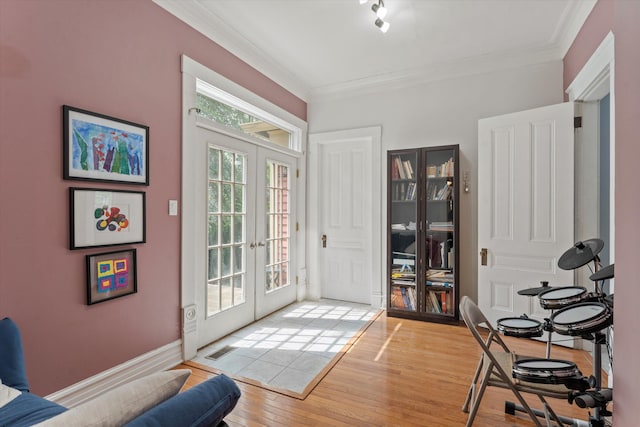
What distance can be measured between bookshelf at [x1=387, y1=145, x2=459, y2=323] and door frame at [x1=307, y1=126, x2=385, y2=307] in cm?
31

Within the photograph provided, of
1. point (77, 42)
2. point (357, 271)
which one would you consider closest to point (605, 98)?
point (357, 271)

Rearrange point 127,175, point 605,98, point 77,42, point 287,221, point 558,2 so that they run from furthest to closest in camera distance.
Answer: point 287,221, point 605,98, point 558,2, point 127,175, point 77,42

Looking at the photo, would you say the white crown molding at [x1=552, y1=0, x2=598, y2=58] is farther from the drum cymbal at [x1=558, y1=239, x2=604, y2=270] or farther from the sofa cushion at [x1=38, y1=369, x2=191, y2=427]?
the sofa cushion at [x1=38, y1=369, x2=191, y2=427]

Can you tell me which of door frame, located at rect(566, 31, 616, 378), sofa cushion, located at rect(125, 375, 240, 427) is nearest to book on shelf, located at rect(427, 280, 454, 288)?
door frame, located at rect(566, 31, 616, 378)

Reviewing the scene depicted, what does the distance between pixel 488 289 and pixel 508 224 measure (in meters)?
0.69

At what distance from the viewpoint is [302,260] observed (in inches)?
172

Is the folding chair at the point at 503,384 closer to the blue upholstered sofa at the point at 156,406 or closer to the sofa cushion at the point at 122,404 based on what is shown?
the blue upholstered sofa at the point at 156,406

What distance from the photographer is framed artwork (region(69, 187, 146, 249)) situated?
1.90 m

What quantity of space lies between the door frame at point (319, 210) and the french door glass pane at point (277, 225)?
0.40 meters

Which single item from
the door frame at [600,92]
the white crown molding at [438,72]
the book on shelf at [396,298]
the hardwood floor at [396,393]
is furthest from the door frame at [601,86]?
the book on shelf at [396,298]

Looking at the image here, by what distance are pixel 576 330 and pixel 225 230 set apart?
271 cm

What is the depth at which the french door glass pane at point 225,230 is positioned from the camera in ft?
9.69

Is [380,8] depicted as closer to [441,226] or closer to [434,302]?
[441,226]

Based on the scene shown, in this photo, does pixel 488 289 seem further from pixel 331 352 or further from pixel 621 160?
pixel 621 160
